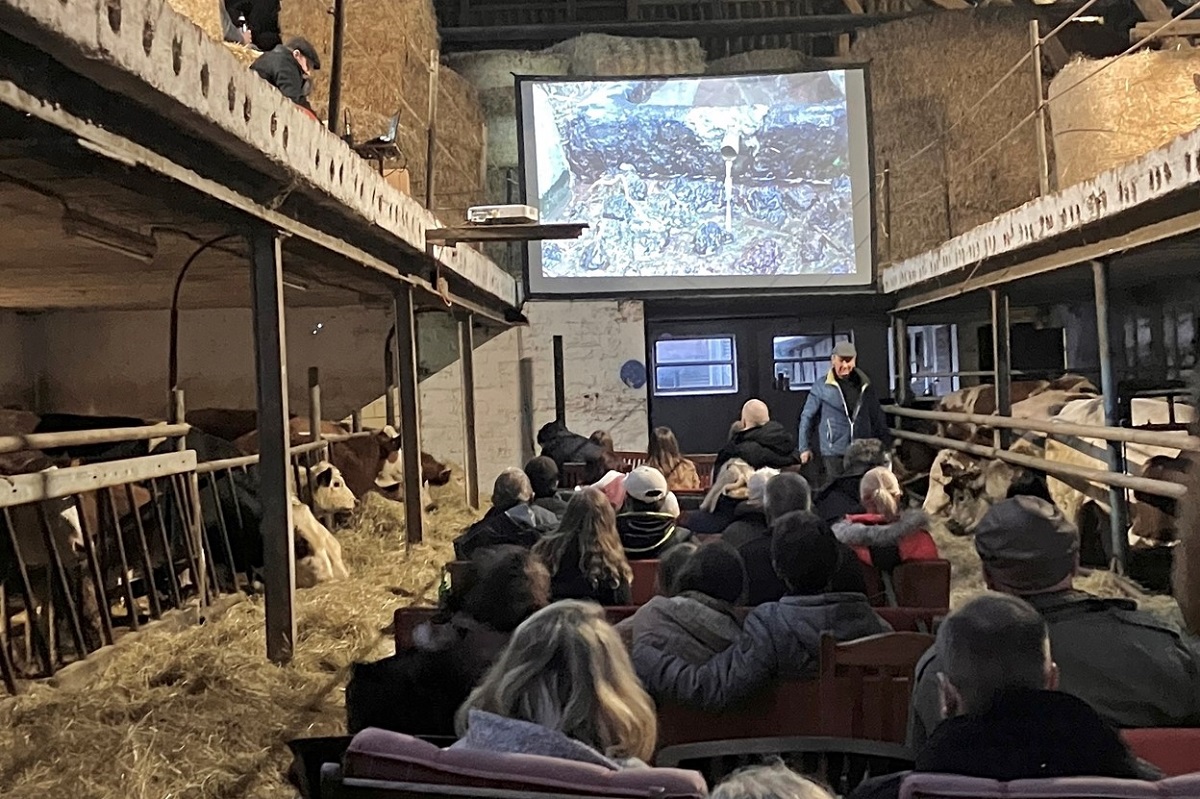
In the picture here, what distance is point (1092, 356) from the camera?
12.3 m

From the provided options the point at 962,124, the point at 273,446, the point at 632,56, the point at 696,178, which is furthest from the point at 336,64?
the point at 962,124

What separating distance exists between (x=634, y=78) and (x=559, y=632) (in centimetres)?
1051

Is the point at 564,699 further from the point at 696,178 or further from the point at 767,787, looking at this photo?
the point at 696,178

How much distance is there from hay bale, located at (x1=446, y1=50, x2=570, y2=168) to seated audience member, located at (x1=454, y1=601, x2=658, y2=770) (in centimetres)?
1206

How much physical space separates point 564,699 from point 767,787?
54 cm

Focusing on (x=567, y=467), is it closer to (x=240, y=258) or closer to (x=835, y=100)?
(x=240, y=258)

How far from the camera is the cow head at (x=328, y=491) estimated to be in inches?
283

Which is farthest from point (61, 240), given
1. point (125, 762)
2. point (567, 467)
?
point (567, 467)

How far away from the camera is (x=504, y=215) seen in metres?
6.46

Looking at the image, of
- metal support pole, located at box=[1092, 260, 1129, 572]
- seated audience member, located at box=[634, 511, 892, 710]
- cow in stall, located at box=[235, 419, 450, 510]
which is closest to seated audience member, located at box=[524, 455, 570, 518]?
seated audience member, located at box=[634, 511, 892, 710]

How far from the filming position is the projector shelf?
20.8ft

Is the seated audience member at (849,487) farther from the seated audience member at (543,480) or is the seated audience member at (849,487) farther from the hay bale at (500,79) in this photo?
the hay bale at (500,79)

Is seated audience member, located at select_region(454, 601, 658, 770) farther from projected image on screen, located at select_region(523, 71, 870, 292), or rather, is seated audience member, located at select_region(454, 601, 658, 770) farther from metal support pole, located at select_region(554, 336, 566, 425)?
projected image on screen, located at select_region(523, 71, 870, 292)

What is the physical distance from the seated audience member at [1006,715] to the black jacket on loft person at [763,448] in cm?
484
